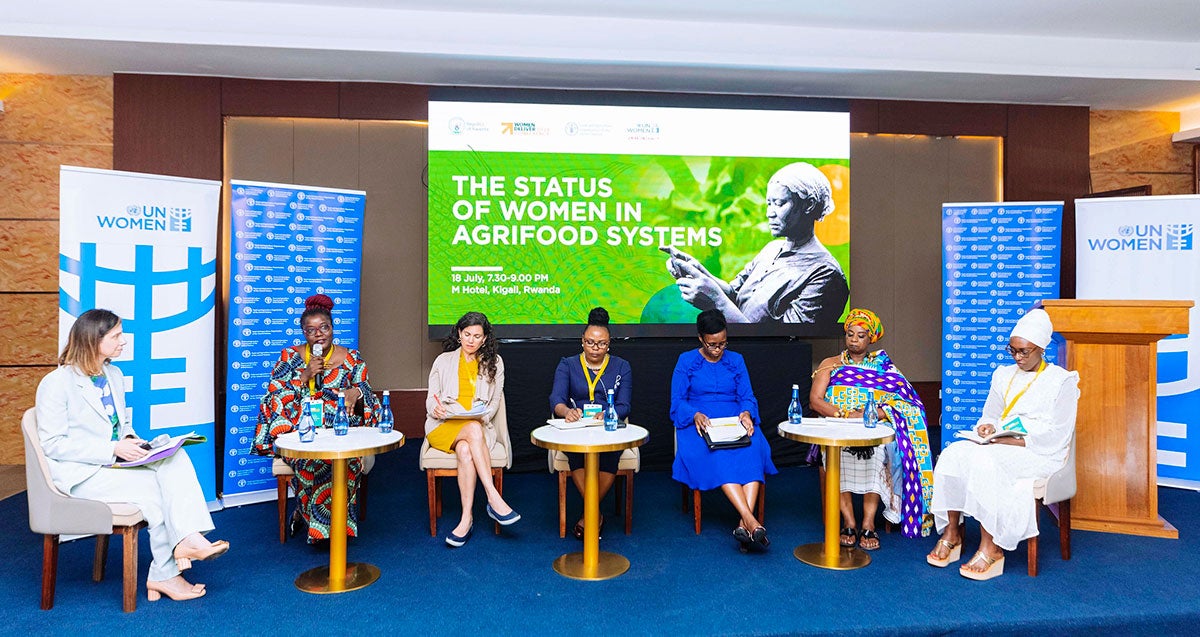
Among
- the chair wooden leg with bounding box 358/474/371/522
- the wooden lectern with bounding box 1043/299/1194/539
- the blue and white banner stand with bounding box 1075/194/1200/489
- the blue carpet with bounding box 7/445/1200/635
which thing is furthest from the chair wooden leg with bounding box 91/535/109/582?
the blue and white banner stand with bounding box 1075/194/1200/489

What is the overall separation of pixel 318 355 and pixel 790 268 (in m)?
3.78

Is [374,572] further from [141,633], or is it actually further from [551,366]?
[551,366]

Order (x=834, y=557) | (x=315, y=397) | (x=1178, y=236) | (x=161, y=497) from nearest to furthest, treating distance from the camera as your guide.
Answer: (x=161, y=497), (x=834, y=557), (x=315, y=397), (x=1178, y=236)

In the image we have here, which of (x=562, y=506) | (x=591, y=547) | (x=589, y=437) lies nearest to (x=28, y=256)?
(x=562, y=506)

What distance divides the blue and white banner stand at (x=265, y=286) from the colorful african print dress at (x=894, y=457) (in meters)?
3.17

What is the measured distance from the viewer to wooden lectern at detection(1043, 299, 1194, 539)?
4.07 meters

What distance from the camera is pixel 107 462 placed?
307 cm

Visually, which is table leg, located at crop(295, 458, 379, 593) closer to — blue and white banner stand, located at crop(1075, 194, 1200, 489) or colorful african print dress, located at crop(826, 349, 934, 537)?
colorful african print dress, located at crop(826, 349, 934, 537)

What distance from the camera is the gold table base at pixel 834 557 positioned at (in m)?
3.56

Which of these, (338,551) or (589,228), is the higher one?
Answer: (589,228)

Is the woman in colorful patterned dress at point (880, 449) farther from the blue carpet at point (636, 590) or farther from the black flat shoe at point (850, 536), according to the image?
the blue carpet at point (636, 590)

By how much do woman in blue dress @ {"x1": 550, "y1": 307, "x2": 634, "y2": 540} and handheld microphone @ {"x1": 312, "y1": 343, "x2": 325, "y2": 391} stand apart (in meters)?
1.26

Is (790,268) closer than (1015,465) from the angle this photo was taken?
No

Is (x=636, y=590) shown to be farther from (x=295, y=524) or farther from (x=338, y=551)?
(x=295, y=524)
